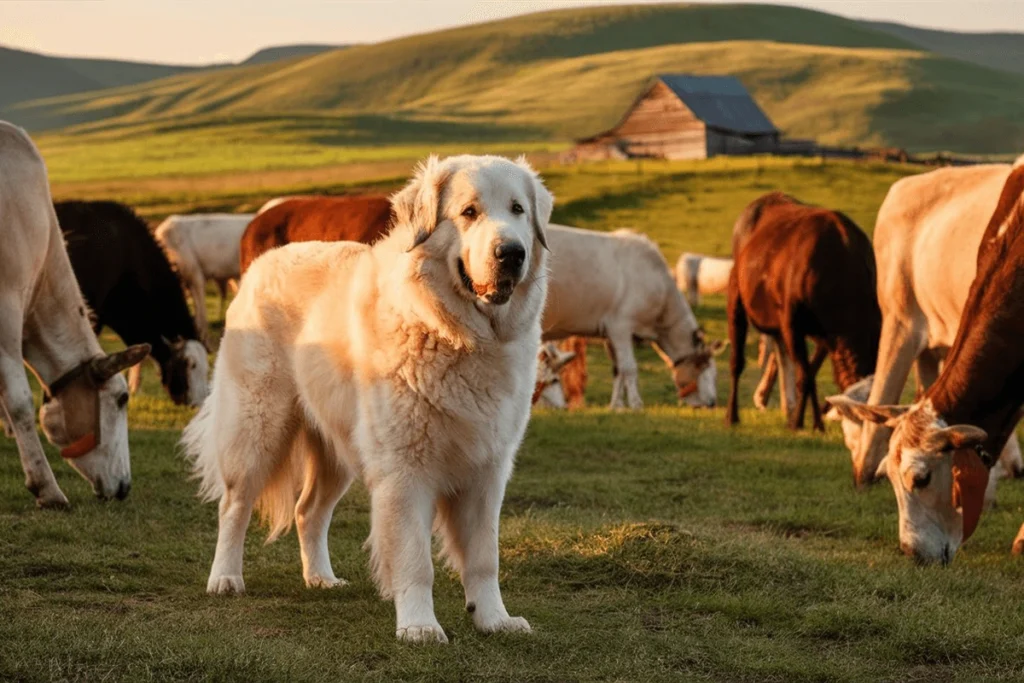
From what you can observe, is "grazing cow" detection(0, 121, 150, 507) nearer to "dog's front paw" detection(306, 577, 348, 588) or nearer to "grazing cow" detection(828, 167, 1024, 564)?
"dog's front paw" detection(306, 577, 348, 588)

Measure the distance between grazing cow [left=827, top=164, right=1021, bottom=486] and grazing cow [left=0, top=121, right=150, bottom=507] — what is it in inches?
238

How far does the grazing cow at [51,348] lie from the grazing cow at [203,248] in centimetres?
1622

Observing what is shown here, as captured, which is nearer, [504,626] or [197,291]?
[504,626]

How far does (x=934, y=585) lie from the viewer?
7.47 meters

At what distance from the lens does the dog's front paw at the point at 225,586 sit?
6.93 meters

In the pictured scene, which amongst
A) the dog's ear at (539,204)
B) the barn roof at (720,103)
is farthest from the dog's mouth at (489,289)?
the barn roof at (720,103)

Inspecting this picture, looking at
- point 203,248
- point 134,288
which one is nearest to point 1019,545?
point 134,288

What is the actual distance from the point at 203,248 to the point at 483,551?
21.8 metres

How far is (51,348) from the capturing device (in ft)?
32.8

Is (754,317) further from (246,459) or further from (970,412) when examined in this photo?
(246,459)

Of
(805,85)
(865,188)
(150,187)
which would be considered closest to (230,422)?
(865,188)

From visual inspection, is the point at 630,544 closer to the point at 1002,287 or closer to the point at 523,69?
the point at 1002,287

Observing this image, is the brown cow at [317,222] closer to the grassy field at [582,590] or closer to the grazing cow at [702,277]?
the grassy field at [582,590]

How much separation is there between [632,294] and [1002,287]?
10.2 metres
